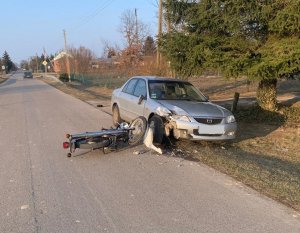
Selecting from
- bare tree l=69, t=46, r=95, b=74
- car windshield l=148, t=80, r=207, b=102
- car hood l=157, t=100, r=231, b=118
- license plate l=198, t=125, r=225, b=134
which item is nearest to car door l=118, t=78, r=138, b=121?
A: car windshield l=148, t=80, r=207, b=102

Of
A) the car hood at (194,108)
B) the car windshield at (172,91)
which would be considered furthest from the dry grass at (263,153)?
the car windshield at (172,91)

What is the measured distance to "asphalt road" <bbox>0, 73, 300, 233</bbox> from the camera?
4605 mm

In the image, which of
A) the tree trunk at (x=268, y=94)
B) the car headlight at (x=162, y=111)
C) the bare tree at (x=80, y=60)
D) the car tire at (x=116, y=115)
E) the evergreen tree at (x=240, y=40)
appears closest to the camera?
the car headlight at (x=162, y=111)

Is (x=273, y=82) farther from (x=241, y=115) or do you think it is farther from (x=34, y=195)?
(x=34, y=195)

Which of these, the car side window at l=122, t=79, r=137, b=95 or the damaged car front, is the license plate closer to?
the damaged car front

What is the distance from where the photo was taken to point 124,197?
5.57 meters

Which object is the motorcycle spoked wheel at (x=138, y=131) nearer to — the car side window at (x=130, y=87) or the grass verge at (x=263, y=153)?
the grass verge at (x=263, y=153)

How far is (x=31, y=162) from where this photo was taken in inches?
303

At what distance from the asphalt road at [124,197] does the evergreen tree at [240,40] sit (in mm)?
4573

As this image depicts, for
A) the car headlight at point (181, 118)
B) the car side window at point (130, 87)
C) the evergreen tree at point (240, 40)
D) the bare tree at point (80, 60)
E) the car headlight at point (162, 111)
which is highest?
the evergreen tree at point (240, 40)

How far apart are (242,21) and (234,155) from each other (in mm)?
4558

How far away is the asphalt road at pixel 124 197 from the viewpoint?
15.1 feet

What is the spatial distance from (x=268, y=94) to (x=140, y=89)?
204 inches

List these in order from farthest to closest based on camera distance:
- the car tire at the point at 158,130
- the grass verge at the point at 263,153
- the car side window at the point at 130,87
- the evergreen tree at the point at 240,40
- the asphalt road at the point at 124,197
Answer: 1. the car side window at the point at 130,87
2. the evergreen tree at the point at 240,40
3. the car tire at the point at 158,130
4. the grass verge at the point at 263,153
5. the asphalt road at the point at 124,197
